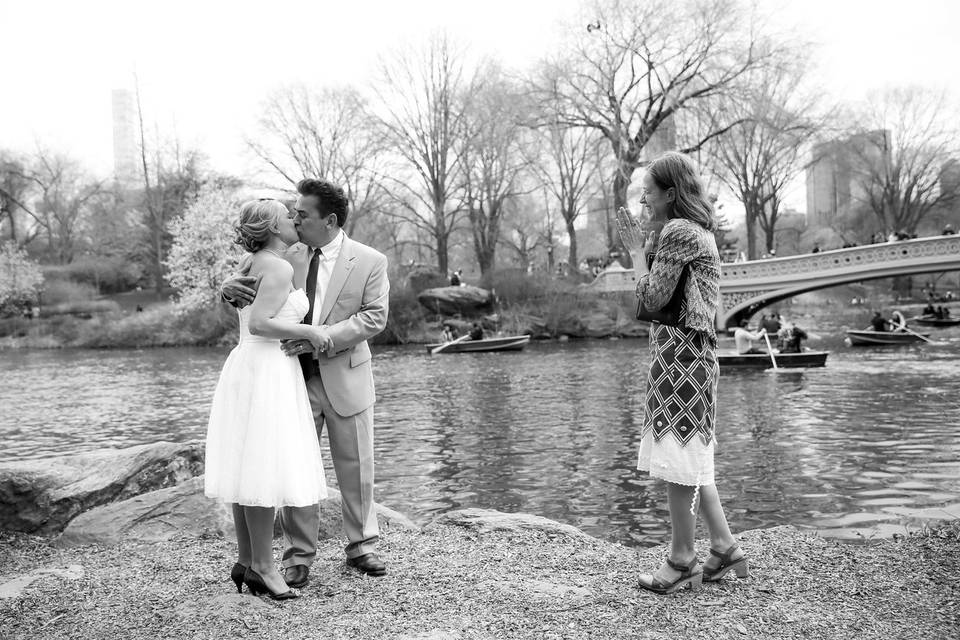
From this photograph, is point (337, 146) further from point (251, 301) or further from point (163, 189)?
point (251, 301)

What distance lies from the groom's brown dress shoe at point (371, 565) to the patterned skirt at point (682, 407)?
145 centimetres

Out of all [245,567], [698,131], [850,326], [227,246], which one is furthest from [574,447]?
[227,246]

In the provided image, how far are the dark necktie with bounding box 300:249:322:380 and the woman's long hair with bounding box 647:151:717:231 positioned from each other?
174cm

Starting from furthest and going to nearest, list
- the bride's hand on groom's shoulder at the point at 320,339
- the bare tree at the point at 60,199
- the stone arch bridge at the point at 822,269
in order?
the bare tree at the point at 60,199
the stone arch bridge at the point at 822,269
the bride's hand on groom's shoulder at the point at 320,339

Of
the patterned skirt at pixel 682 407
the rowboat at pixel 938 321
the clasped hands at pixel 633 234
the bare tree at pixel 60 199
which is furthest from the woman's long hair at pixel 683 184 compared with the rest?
the bare tree at pixel 60 199

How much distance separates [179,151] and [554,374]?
41229 mm

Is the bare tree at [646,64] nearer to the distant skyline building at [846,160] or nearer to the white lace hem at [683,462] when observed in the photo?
the distant skyline building at [846,160]

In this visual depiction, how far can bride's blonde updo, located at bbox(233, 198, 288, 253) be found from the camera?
12.5 ft

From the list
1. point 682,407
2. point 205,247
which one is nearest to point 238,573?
point 682,407

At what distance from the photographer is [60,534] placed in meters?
5.51

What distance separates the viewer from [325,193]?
416cm

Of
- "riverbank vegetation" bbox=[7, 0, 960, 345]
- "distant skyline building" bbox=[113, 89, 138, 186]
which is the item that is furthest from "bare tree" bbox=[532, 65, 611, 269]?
"distant skyline building" bbox=[113, 89, 138, 186]

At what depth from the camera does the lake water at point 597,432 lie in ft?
27.6

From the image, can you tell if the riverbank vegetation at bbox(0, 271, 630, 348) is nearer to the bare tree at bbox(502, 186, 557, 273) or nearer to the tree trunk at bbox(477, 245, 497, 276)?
the tree trunk at bbox(477, 245, 497, 276)
